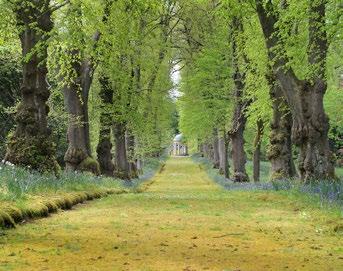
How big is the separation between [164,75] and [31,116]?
886 inches

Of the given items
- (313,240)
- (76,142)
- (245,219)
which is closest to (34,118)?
(76,142)

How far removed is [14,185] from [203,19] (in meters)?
25.6

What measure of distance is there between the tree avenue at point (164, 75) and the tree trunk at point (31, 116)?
1.2 inches

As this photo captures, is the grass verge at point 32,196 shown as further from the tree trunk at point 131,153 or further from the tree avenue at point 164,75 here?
the tree trunk at point 131,153

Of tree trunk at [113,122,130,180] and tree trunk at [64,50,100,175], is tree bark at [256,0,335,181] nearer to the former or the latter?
tree trunk at [64,50,100,175]

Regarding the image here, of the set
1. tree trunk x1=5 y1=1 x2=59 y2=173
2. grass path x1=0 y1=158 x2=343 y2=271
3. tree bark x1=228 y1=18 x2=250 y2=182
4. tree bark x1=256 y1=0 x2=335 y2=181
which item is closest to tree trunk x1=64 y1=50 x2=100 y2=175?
tree trunk x1=5 y1=1 x2=59 y2=173

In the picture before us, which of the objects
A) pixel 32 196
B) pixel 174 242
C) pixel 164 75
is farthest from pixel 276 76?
pixel 164 75

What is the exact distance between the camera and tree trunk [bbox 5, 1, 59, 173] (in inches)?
540

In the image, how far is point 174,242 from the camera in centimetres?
651

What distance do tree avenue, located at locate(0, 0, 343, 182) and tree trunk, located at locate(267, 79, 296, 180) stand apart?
0.14 ft

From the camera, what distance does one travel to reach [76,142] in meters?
19.7

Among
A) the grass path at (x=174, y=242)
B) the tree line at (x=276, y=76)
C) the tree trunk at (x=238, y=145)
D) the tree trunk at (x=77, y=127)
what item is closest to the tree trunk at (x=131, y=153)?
the tree line at (x=276, y=76)

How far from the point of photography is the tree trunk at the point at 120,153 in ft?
84.4

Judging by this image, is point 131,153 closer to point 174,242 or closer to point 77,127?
point 77,127
